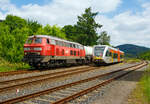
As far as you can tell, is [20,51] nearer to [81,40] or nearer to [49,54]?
[49,54]

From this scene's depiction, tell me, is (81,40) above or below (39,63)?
above

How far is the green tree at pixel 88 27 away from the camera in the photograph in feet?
176

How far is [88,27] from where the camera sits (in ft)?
177

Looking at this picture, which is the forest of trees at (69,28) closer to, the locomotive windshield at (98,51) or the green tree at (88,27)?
the green tree at (88,27)

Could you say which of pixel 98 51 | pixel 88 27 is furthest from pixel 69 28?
pixel 98 51

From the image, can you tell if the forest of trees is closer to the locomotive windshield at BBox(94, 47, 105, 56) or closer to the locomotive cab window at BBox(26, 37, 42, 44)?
the locomotive cab window at BBox(26, 37, 42, 44)

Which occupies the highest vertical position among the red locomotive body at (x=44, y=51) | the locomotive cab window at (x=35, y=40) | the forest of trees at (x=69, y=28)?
the forest of trees at (x=69, y=28)

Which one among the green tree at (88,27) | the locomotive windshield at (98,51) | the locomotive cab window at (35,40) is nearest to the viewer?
the locomotive cab window at (35,40)

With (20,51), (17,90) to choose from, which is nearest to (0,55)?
(20,51)

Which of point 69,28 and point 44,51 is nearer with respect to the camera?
point 44,51

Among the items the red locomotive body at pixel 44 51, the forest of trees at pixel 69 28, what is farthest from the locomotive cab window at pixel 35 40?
the forest of trees at pixel 69 28

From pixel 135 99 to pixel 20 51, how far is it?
59.8 feet

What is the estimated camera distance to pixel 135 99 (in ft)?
21.9

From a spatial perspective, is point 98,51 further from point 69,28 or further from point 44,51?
point 69,28
